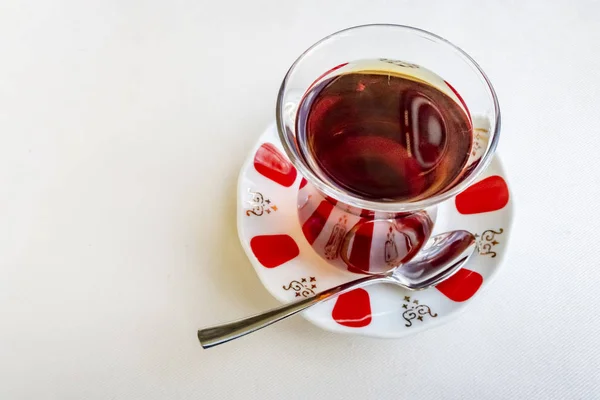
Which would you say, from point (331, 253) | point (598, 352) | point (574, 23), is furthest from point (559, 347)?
point (574, 23)

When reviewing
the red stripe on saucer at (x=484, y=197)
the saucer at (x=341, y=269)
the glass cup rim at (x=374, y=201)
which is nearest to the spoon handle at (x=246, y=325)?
the saucer at (x=341, y=269)

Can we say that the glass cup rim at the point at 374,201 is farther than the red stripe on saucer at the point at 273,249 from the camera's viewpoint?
No

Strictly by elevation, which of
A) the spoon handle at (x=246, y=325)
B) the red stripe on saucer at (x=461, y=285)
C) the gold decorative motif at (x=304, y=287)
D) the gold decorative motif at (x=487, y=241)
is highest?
the gold decorative motif at (x=487, y=241)

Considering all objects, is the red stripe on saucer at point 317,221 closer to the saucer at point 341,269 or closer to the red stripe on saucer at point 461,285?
the saucer at point 341,269

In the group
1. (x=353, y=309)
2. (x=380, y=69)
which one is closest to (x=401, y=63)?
(x=380, y=69)

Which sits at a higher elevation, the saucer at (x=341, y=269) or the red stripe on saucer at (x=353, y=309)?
the saucer at (x=341, y=269)

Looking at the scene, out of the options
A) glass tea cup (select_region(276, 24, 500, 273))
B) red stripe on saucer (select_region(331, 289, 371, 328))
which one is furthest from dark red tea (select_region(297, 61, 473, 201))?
red stripe on saucer (select_region(331, 289, 371, 328))
